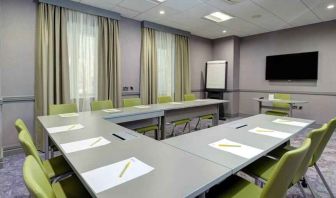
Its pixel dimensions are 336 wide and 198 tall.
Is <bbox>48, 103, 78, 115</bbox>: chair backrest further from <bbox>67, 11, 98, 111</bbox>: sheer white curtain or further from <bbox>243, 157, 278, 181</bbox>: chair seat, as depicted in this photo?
<bbox>243, 157, 278, 181</bbox>: chair seat

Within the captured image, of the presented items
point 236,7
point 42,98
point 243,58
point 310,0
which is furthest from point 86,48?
point 243,58

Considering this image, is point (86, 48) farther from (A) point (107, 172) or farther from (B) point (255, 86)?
(B) point (255, 86)

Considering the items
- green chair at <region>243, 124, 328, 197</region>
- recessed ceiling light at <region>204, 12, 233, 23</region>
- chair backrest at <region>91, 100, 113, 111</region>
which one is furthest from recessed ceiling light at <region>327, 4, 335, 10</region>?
chair backrest at <region>91, 100, 113, 111</region>

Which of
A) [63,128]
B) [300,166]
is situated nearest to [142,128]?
[63,128]

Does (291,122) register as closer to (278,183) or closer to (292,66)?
(278,183)

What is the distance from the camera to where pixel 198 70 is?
625 centimetres

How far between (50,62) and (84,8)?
1.23m

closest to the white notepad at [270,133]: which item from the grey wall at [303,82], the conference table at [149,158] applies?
the conference table at [149,158]

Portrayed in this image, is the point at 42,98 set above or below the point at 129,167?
above

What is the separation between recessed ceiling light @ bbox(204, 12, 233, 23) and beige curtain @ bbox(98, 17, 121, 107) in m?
2.09

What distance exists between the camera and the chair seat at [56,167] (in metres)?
1.57

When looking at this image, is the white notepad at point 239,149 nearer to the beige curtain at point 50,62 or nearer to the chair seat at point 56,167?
the chair seat at point 56,167

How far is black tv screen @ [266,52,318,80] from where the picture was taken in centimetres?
481

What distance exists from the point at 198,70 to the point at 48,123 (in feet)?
16.1
